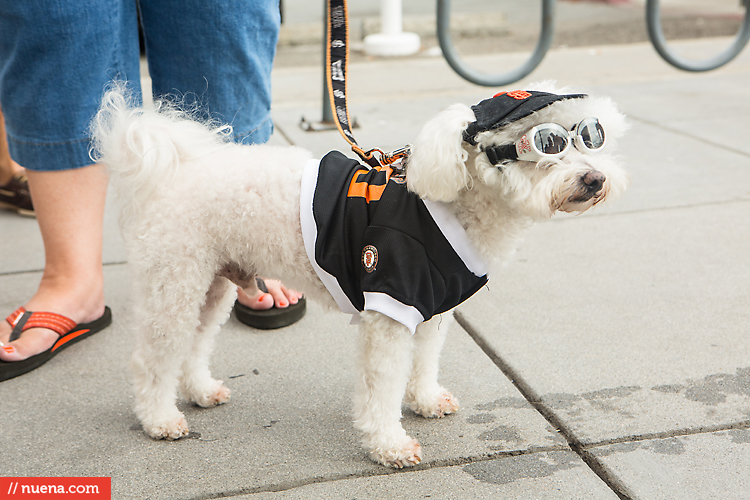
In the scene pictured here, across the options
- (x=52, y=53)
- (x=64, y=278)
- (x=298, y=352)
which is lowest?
(x=298, y=352)

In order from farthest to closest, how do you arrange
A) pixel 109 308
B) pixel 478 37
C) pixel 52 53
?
pixel 478 37 → pixel 109 308 → pixel 52 53

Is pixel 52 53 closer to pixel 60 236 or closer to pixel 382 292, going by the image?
pixel 60 236

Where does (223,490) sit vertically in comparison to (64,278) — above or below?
below

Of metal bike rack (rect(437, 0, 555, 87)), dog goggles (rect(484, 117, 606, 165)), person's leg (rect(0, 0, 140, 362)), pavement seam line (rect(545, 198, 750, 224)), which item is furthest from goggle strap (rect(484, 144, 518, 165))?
metal bike rack (rect(437, 0, 555, 87))

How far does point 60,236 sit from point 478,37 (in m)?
8.38

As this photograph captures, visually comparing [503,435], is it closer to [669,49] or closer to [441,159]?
[441,159]

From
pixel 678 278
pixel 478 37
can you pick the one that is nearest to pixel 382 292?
pixel 678 278

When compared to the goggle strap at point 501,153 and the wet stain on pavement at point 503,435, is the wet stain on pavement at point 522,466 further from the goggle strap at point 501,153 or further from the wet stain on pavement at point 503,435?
the goggle strap at point 501,153

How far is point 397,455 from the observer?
203 centimetres

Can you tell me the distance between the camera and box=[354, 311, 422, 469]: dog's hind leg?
198cm

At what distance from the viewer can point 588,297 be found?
3021mm

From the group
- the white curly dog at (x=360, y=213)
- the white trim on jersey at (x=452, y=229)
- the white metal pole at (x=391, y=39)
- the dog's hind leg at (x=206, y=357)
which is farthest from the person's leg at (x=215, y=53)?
the white metal pole at (x=391, y=39)

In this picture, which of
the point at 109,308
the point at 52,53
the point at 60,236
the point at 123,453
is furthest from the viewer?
the point at 109,308

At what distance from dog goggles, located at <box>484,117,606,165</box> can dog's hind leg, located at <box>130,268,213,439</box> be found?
98 cm
